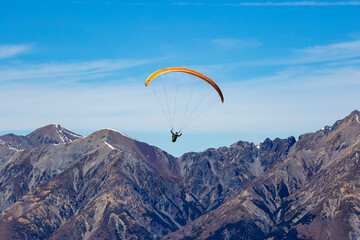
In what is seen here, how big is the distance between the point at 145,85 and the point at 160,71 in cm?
1354

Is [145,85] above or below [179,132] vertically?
above

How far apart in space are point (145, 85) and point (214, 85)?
23.7m

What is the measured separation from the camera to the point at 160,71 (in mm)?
194875

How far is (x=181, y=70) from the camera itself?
192m

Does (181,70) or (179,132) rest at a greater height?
(181,70)

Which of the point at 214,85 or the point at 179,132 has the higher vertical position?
the point at 214,85

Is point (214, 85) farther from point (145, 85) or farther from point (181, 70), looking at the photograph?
point (145, 85)

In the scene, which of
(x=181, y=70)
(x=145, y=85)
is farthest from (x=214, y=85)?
(x=145, y=85)

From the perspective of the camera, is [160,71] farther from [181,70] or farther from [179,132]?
[179,132]

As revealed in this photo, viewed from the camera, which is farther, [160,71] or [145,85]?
[160,71]

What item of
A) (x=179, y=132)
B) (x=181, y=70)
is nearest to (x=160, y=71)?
(x=181, y=70)

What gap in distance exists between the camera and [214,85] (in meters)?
196

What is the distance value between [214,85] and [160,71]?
16400 millimetres

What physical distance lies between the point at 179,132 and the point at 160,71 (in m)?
18.9
